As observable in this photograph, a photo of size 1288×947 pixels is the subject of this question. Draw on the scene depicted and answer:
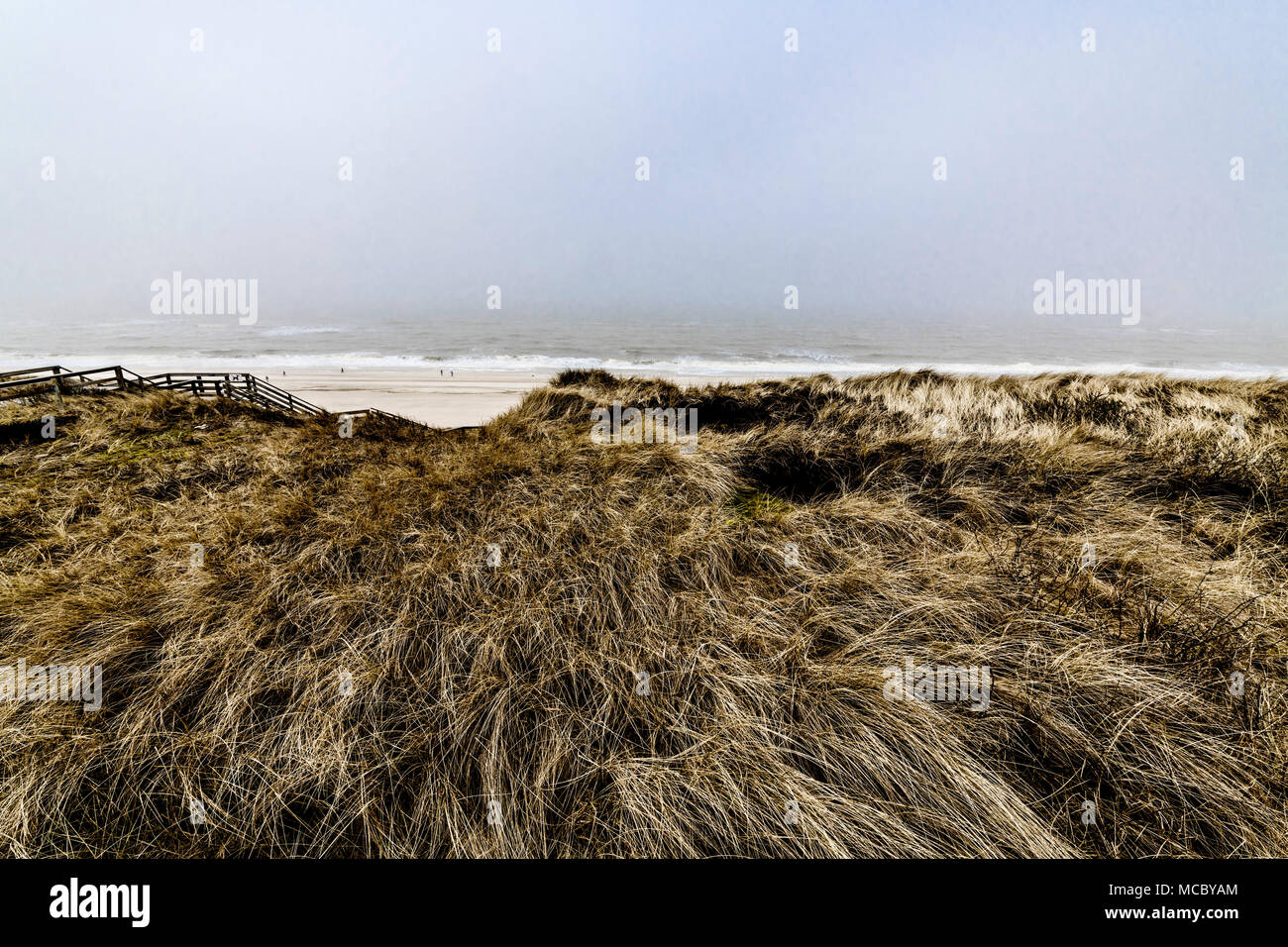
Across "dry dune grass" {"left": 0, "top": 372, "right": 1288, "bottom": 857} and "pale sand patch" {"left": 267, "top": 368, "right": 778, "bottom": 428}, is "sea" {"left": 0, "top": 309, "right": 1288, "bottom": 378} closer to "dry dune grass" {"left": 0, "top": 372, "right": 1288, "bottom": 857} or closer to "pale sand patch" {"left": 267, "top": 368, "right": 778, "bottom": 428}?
"pale sand patch" {"left": 267, "top": 368, "right": 778, "bottom": 428}

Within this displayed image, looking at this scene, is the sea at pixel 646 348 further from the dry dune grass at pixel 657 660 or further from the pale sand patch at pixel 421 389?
the dry dune grass at pixel 657 660

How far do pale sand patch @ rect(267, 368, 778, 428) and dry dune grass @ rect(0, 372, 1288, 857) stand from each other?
1648cm

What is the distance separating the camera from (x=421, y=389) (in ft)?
97.5

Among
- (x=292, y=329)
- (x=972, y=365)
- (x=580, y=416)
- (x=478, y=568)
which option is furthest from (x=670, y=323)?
(x=478, y=568)

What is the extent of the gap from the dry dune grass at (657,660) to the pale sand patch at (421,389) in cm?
1648

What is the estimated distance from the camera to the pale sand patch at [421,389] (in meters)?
23.4

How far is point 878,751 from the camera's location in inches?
78.4

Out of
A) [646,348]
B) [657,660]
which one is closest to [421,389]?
[646,348]

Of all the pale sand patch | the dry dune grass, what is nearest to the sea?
the pale sand patch

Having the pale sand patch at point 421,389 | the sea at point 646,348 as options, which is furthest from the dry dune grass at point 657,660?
the sea at point 646,348

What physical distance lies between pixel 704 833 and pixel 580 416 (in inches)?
326

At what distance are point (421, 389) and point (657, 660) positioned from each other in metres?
31.7

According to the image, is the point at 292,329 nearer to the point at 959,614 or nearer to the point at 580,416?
the point at 580,416

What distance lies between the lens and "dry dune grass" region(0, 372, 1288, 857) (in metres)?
1.81
